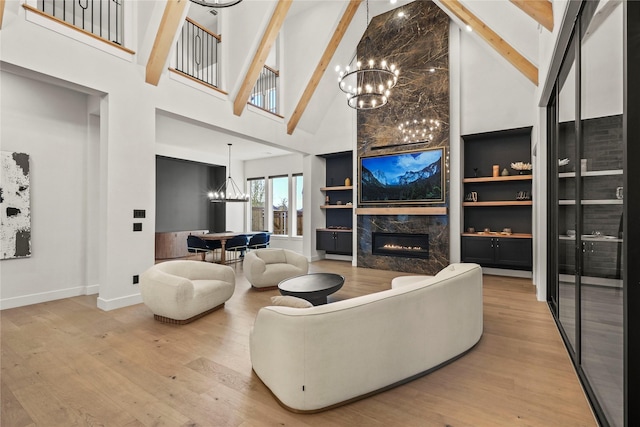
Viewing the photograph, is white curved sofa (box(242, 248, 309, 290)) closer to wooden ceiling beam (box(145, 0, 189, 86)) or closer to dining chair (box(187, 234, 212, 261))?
dining chair (box(187, 234, 212, 261))

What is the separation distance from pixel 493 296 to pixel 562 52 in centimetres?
343

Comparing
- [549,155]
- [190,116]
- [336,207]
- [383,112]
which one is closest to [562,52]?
[549,155]

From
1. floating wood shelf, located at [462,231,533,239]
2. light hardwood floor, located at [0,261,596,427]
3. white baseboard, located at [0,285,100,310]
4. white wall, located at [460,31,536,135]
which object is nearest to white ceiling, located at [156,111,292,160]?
white baseboard, located at [0,285,100,310]

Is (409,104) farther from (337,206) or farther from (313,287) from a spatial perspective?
(313,287)

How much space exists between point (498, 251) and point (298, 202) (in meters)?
6.05

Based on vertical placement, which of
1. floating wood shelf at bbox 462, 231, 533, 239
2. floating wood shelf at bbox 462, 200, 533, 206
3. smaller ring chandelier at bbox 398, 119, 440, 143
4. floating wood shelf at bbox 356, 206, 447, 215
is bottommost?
floating wood shelf at bbox 462, 231, 533, 239

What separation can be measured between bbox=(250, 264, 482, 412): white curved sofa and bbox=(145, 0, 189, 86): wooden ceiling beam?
420cm

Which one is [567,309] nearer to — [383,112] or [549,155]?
[549,155]

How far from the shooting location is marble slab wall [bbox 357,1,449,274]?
6.48 m

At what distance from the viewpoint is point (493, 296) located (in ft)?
15.8

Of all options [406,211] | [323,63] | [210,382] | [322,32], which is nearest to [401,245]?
[406,211]

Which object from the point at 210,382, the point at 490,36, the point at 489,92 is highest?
the point at 490,36

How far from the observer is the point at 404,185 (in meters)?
6.97

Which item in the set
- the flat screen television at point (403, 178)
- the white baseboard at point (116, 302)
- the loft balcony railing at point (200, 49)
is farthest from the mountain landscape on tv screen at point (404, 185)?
the white baseboard at point (116, 302)
